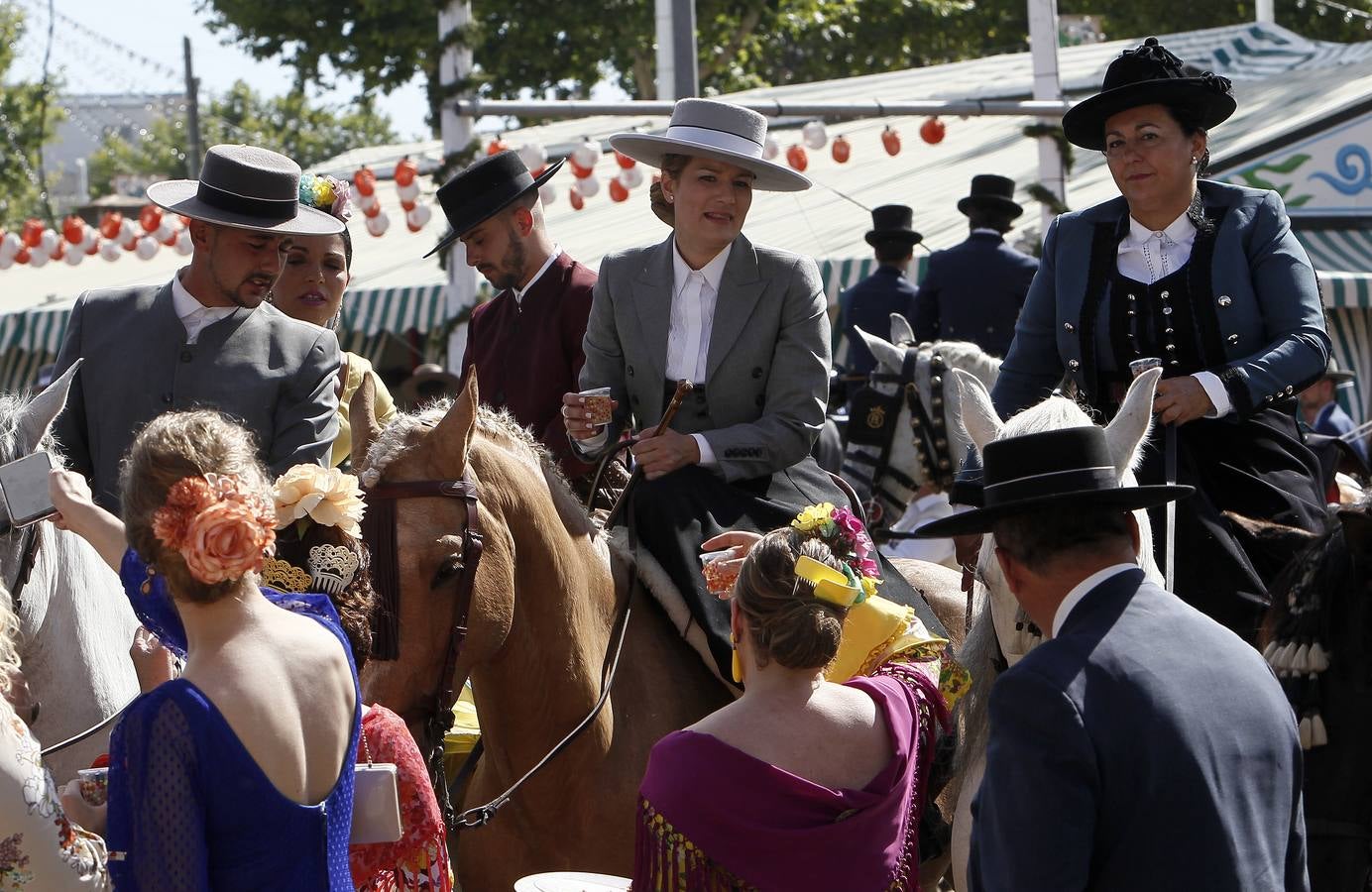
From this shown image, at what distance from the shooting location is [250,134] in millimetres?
54625

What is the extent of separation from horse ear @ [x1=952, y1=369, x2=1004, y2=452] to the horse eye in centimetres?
126

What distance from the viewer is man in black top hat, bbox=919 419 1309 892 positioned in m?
2.37

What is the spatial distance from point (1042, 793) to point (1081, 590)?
364 mm

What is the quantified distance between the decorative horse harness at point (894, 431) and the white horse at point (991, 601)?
4553mm

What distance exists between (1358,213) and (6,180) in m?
31.7

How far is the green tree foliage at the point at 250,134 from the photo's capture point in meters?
56.3

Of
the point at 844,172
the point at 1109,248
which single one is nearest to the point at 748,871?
the point at 1109,248

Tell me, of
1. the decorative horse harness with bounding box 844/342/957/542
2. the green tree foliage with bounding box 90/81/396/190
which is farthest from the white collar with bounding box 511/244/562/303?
the green tree foliage with bounding box 90/81/396/190

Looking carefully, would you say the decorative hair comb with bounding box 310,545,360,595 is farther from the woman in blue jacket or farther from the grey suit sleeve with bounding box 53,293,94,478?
the woman in blue jacket

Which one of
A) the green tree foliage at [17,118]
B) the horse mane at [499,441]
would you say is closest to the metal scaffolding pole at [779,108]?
the horse mane at [499,441]

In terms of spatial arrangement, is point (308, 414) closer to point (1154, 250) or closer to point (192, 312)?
point (192, 312)

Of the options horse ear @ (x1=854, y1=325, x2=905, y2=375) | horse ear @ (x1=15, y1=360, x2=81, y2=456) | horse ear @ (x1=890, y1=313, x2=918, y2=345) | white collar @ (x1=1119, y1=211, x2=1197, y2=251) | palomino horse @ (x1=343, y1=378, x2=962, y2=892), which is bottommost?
palomino horse @ (x1=343, y1=378, x2=962, y2=892)

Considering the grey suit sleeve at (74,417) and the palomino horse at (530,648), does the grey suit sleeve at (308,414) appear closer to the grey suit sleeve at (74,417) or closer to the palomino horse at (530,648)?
the palomino horse at (530,648)

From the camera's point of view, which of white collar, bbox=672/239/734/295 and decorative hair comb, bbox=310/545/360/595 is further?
white collar, bbox=672/239/734/295
